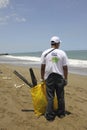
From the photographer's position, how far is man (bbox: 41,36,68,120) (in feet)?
22.1

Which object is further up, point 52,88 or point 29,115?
point 52,88

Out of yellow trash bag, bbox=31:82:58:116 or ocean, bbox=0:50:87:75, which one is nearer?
yellow trash bag, bbox=31:82:58:116

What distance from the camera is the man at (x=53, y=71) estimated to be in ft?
22.1

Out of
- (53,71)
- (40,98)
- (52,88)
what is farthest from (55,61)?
(40,98)

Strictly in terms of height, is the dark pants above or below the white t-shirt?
below

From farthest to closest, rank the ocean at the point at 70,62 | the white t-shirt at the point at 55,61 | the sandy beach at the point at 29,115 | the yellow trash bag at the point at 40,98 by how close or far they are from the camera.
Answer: the ocean at the point at 70,62 < the yellow trash bag at the point at 40,98 < the white t-shirt at the point at 55,61 < the sandy beach at the point at 29,115

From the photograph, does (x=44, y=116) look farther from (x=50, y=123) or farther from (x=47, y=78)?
(x=47, y=78)

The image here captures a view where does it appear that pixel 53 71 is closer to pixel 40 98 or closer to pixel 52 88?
pixel 52 88

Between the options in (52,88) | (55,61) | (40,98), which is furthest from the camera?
(40,98)

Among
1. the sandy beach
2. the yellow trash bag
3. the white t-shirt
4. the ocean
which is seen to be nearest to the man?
the white t-shirt

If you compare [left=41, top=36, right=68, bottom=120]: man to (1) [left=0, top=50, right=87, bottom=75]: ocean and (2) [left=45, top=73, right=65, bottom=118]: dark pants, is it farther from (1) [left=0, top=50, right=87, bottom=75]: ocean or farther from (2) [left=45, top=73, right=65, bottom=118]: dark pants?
(1) [left=0, top=50, right=87, bottom=75]: ocean

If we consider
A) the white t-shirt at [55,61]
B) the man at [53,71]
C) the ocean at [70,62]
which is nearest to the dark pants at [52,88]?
the man at [53,71]

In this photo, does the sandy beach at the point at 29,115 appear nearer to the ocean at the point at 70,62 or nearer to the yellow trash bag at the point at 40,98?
the yellow trash bag at the point at 40,98

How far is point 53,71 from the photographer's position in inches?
265
